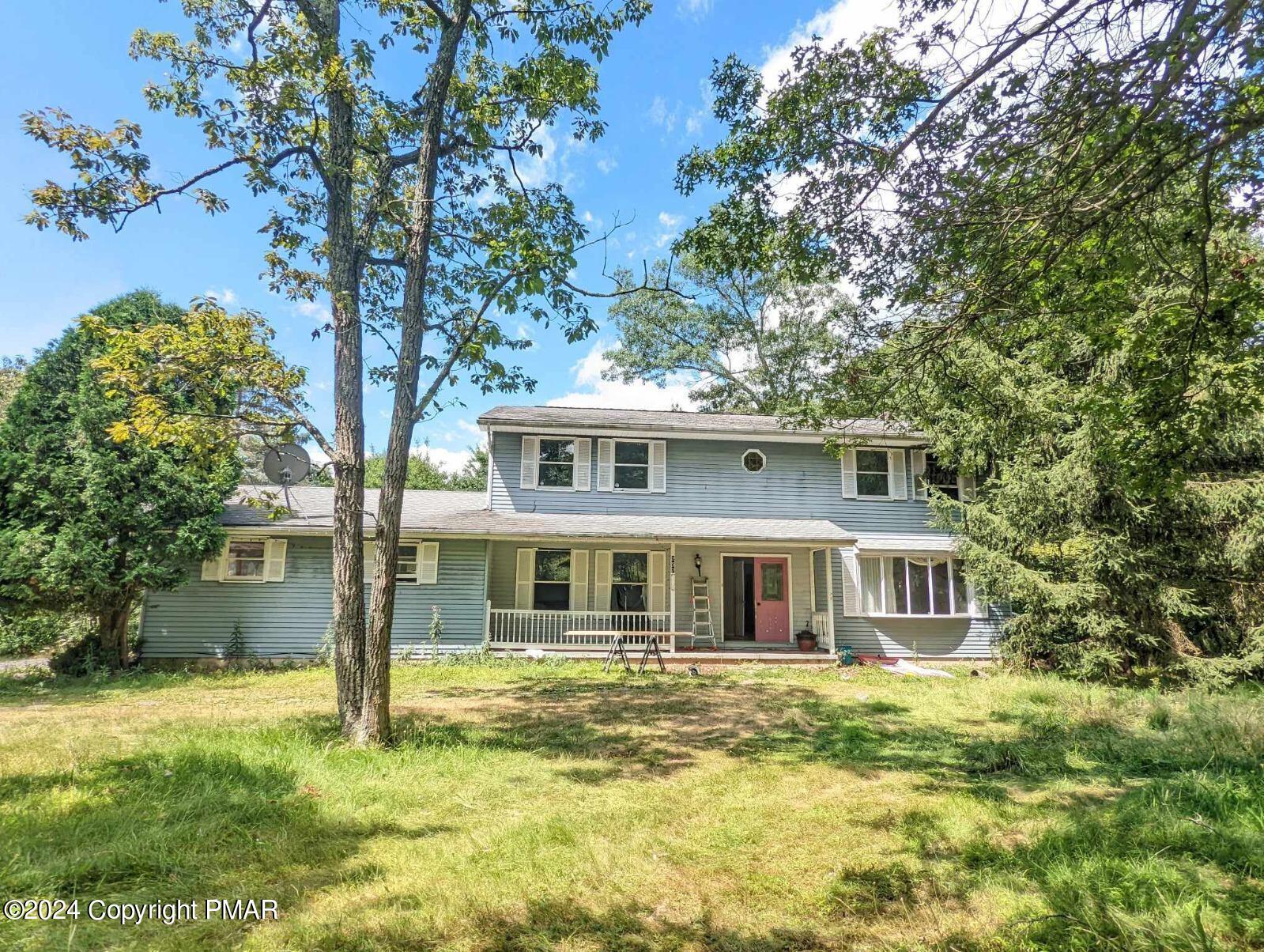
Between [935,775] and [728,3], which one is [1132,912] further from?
[728,3]

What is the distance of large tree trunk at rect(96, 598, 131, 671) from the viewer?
460 inches

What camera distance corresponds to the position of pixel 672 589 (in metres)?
13.7

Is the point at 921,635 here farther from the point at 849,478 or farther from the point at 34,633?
the point at 34,633

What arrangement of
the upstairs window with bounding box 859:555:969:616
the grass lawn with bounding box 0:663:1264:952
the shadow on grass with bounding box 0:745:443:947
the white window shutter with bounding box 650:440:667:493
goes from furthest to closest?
the white window shutter with bounding box 650:440:667:493, the upstairs window with bounding box 859:555:969:616, the shadow on grass with bounding box 0:745:443:947, the grass lawn with bounding box 0:663:1264:952

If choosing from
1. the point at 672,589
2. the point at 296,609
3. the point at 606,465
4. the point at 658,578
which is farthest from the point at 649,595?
the point at 296,609

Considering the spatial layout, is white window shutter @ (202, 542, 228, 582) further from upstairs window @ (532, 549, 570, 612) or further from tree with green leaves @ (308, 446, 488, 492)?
tree with green leaves @ (308, 446, 488, 492)

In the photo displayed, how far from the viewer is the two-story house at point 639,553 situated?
13344 mm

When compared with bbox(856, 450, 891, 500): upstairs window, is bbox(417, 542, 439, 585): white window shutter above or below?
below

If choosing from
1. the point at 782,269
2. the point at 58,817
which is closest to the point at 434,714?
the point at 58,817

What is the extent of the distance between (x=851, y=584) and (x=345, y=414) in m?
12.4

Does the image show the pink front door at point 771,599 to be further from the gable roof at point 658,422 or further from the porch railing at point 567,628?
the gable roof at point 658,422

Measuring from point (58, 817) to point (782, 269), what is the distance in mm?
7572

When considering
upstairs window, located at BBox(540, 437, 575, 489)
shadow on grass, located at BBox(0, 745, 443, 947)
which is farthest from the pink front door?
shadow on grass, located at BBox(0, 745, 443, 947)

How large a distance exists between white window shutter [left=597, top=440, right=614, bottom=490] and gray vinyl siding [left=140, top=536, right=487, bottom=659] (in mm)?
3415
